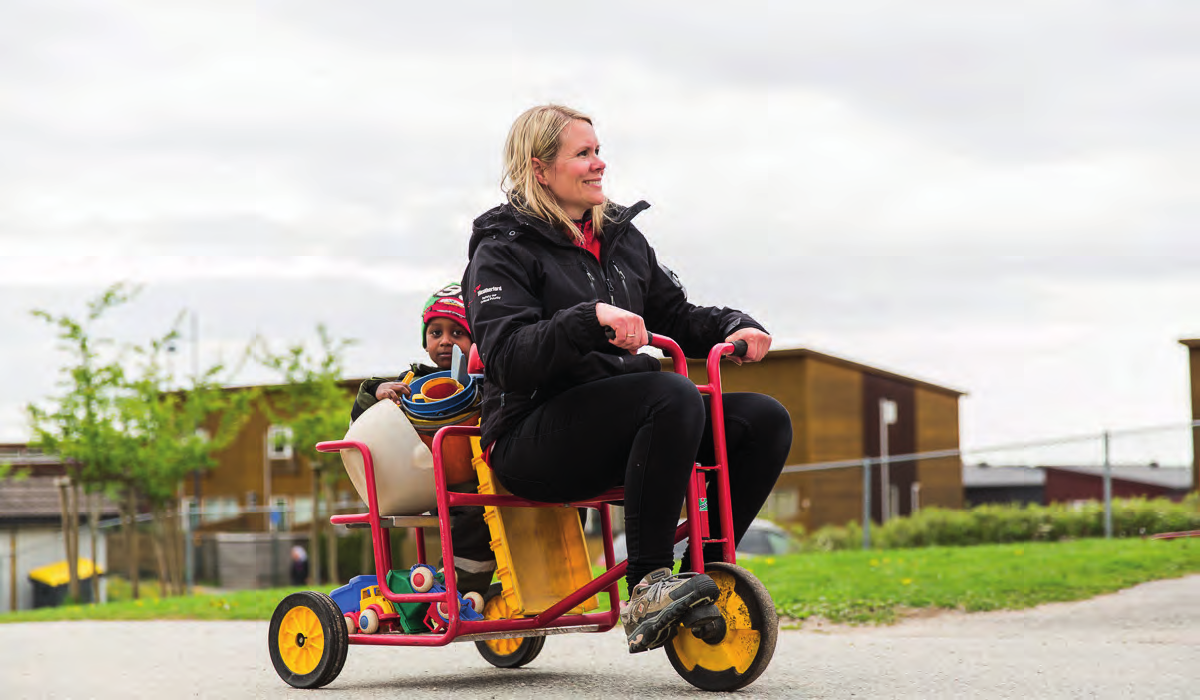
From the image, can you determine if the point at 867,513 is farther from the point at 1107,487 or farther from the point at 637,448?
the point at 637,448

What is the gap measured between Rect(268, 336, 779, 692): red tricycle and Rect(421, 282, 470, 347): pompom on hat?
702 millimetres

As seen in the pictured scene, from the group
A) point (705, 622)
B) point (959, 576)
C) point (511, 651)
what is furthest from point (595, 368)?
point (959, 576)

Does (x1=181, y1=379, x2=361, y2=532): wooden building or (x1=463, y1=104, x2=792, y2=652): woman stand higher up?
(x1=463, y1=104, x2=792, y2=652): woman

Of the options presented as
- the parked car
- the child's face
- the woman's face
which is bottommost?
the parked car

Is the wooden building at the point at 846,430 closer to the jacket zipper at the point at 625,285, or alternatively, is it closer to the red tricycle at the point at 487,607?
the red tricycle at the point at 487,607

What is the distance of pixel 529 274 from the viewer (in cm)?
421

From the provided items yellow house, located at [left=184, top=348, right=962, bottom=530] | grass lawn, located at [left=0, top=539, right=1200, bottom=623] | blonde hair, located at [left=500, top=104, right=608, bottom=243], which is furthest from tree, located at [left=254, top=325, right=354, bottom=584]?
blonde hair, located at [left=500, top=104, right=608, bottom=243]

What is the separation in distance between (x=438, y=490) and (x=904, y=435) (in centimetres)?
3755

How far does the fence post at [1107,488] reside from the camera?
15.7 m

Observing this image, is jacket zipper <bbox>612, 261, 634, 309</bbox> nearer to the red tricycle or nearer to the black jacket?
the black jacket

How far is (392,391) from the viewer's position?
495cm

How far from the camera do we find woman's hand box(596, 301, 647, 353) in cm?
375

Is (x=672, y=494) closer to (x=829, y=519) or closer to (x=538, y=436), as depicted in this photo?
(x=538, y=436)

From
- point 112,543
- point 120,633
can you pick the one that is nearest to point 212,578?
point 112,543
